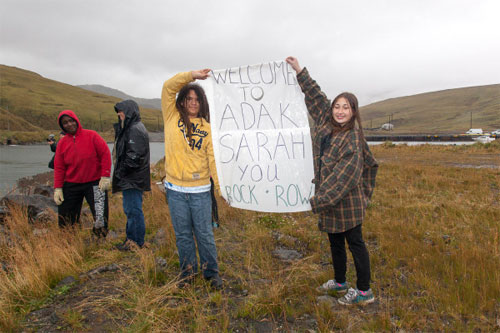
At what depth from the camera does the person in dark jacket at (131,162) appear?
4.30 m

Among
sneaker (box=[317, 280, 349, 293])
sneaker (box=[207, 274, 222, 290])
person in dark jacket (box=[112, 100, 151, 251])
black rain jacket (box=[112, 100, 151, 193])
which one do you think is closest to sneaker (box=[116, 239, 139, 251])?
person in dark jacket (box=[112, 100, 151, 251])

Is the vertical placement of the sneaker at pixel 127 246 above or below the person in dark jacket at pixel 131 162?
below

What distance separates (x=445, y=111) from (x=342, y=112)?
17364 cm

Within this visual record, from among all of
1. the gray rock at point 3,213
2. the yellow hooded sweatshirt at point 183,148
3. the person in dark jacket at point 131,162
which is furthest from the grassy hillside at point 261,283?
the gray rock at point 3,213

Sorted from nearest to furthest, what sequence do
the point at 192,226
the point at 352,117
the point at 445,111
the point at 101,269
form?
the point at 352,117
the point at 192,226
the point at 101,269
the point at 445,111

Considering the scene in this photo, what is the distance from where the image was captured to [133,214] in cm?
448

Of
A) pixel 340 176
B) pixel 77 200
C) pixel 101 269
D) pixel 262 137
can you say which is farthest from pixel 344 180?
pixel 77 200

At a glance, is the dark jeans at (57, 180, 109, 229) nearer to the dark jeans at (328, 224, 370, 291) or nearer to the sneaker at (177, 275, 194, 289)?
the sneaker at (177, 275, 194, 289)

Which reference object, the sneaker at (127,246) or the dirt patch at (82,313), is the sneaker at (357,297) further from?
the sneaker at (127,246)

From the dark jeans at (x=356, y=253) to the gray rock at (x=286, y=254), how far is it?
123cm

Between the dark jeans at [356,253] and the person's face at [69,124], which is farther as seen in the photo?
the person's face at [69,124]

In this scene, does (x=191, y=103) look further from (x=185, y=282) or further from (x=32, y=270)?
(x=32, y=270)

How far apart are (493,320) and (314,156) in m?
2.26

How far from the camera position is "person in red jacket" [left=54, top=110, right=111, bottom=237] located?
464cm
